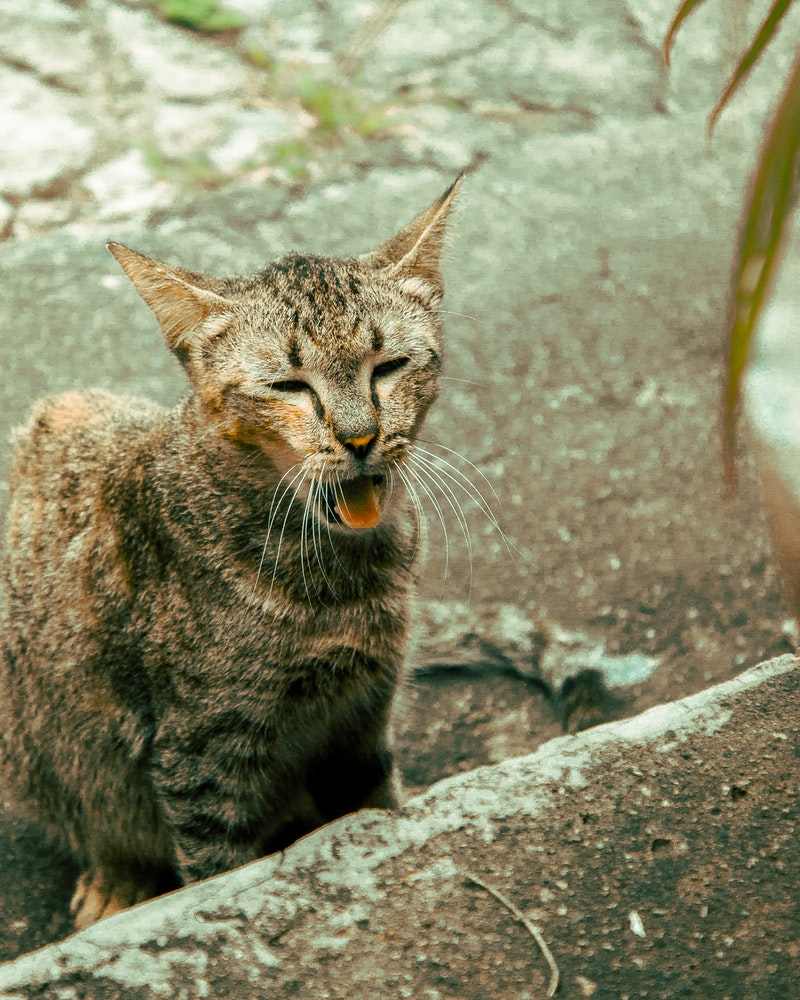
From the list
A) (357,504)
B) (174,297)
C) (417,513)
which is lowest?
(417,513)

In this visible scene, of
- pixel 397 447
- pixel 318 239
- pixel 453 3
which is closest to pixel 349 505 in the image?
pixel 397 447

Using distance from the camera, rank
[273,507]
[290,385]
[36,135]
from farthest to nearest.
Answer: [36,135] → [273,507] → [290,385]

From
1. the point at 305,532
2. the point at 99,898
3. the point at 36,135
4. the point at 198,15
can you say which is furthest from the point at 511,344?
the point at 198,15

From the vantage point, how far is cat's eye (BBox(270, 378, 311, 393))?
7.16 ft

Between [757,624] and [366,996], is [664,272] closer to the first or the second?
[757,624]

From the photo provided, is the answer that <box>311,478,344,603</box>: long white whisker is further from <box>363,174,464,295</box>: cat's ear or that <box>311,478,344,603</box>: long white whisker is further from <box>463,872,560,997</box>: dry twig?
<box>463,872,560,997</box>: dry twig

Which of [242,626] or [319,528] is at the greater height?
[319,528]

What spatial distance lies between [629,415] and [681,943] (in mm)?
2480

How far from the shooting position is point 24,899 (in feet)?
8.87

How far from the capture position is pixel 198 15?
19.5 ft

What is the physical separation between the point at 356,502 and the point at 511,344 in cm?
218

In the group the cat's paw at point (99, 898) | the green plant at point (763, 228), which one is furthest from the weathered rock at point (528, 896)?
the green plant at point (763, 228)

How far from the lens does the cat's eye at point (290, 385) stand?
85.9 inches

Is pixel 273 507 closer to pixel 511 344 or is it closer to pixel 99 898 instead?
pixel 99 898
